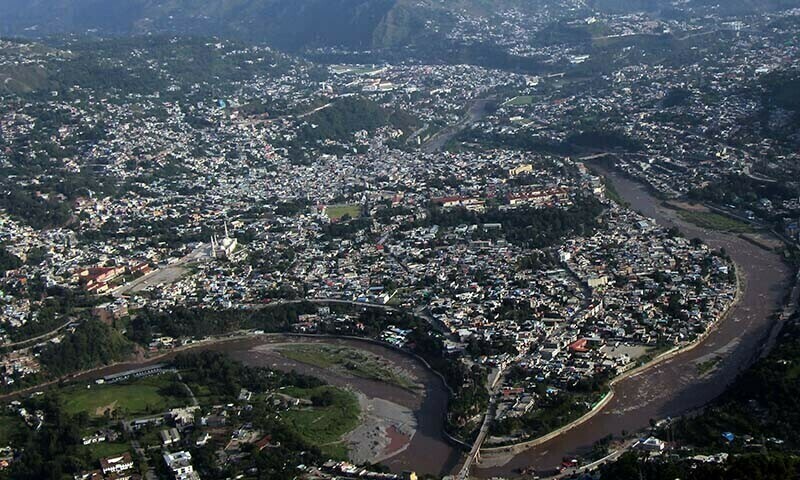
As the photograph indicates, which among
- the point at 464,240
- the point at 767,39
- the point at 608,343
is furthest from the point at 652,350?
the point at 767,39

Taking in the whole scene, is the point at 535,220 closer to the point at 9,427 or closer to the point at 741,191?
the point at 741,191

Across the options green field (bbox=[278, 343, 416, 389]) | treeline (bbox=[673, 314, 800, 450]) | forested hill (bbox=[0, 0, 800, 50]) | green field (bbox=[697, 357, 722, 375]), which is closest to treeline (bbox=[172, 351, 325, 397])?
green field (bbox=[278, 343, 416, 389])

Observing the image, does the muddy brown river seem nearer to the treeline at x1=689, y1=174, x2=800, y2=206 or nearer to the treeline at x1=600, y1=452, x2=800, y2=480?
the treeline at x1=600, y1=452, x2=800, y2=480

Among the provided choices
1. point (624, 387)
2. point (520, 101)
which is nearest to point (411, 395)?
point (624, 387)

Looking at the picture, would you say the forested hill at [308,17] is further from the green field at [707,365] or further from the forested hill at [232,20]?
the green field at [707,365]

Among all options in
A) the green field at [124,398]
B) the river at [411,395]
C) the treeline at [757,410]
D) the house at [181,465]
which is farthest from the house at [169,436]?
the treeline at [757,410]

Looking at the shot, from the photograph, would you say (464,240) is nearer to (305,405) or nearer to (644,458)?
(305,405)
